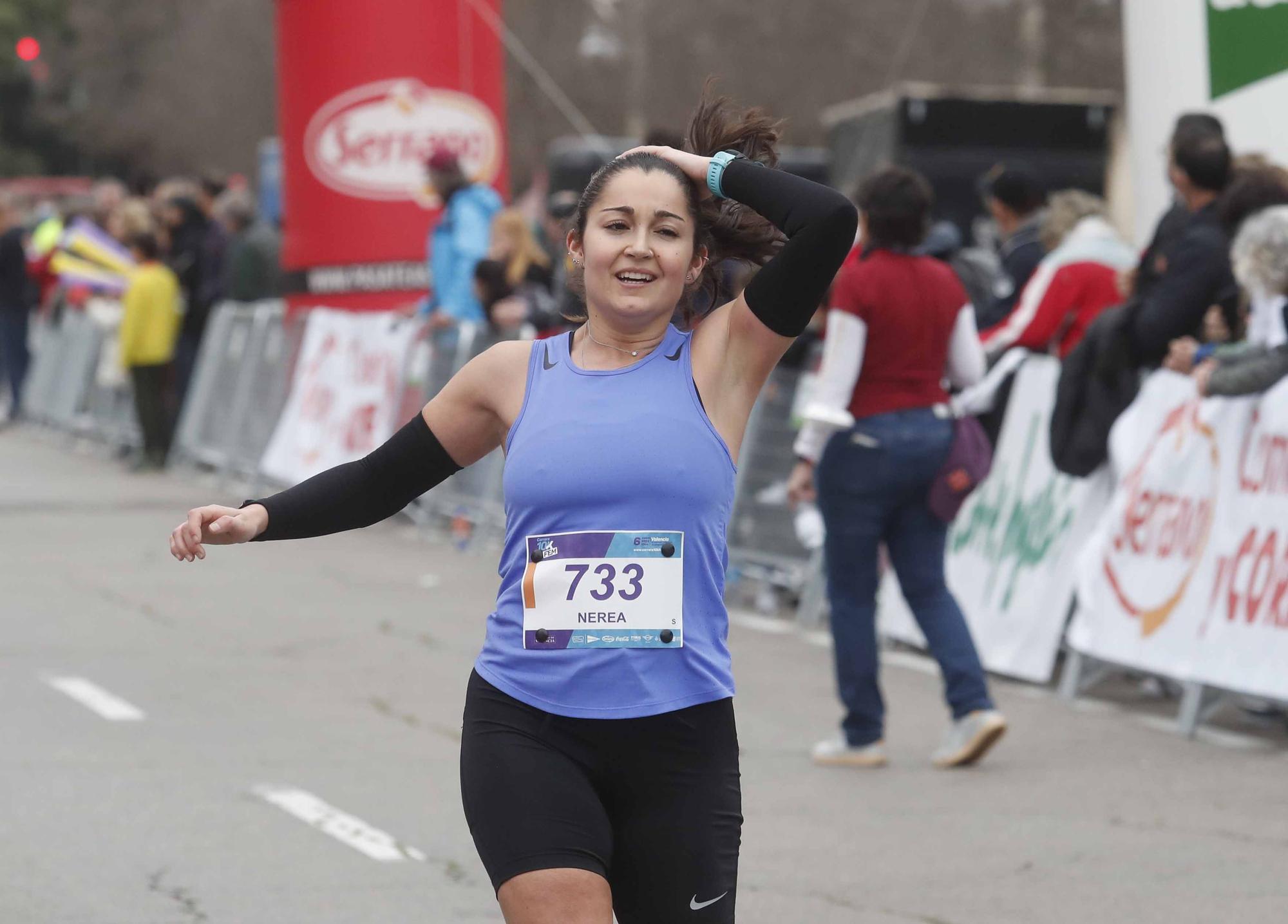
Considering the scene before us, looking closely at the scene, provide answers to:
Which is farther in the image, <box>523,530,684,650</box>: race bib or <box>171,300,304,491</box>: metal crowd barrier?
<box>171,300,304,491</box>: metal crowd barrier

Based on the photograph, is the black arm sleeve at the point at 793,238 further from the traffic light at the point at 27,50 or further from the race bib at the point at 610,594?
the traffic light at the point at 27,50

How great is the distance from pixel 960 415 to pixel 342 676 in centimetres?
296

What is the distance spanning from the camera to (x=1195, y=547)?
27.3 ft

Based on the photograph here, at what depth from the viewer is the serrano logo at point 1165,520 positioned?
8328mm

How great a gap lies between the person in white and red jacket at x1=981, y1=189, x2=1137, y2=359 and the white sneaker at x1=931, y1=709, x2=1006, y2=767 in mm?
2770

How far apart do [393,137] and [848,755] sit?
9.69 m

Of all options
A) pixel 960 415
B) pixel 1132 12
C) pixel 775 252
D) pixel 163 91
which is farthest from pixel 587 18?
pixel 775 252

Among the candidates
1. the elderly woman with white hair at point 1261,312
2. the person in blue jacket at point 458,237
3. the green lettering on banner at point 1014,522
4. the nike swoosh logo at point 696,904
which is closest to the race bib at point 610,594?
the nike swoosh logo at point 696,904

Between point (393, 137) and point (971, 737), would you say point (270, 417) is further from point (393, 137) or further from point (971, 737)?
point (971, 737)

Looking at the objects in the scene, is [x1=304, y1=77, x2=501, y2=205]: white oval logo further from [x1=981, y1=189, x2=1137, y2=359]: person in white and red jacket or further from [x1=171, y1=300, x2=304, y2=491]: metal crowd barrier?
[x1=981, y1=189, x2=1137, y2=359]: person in white and red jacket

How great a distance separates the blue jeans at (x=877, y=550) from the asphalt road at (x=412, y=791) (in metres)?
0.30

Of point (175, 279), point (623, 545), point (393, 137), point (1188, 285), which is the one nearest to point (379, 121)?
point (393, 137)

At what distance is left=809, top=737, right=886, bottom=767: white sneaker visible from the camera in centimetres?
762

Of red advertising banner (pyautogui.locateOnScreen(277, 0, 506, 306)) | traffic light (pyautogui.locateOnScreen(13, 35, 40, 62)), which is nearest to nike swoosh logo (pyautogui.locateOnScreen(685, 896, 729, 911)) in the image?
red advertising banner (pyautogui.locateOnScreen(277, 0, 506, 306))
